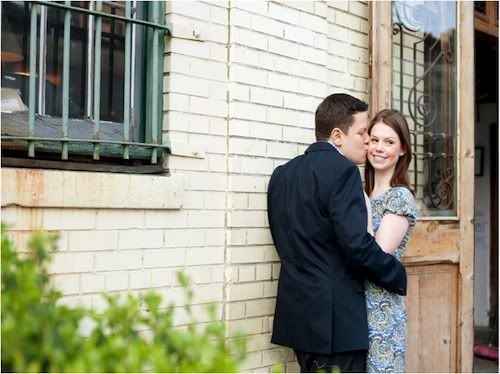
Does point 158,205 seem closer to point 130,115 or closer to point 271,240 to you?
point 130,115

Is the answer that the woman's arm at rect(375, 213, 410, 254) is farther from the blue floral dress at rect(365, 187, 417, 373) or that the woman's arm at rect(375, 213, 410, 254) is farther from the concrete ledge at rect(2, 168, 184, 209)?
the concrete ledge at rect(2, 168, 184, 209)

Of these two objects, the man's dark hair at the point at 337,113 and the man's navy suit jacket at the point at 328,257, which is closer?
the man's navy suit jacket at the point at 328,257

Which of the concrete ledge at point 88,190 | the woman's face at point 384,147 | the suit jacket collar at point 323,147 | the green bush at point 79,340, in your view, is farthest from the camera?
the woman's face at point 384,147

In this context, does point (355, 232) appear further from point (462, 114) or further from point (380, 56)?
point (462, 114)

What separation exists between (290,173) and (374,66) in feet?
3.83

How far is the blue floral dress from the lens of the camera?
135 inches

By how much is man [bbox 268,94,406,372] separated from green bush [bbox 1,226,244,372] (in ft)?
5.98

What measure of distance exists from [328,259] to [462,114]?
6.24ft

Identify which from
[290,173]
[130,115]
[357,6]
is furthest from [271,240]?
[357,6]

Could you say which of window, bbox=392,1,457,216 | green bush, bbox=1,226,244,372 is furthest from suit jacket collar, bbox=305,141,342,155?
green bush, bbox=1,226,244,372

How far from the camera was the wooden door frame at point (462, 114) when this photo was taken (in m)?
4.26

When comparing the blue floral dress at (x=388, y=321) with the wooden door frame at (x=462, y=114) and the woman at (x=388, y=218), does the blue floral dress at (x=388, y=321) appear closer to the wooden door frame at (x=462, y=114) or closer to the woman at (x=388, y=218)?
the woman at (x=388, y=218)

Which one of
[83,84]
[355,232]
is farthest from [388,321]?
[83,84]

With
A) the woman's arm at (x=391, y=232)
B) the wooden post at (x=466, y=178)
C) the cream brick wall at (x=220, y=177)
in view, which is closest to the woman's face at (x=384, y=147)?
the woman's arm at (x=391, y=232)
